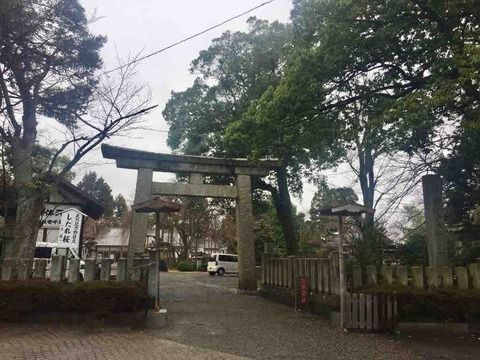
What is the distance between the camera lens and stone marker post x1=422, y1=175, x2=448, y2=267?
11.8m

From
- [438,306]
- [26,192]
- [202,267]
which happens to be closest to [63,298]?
[26,192]

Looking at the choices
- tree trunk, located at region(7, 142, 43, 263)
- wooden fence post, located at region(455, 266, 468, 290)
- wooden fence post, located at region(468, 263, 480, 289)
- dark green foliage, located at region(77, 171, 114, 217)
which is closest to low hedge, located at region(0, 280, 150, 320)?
tree trunk, located at region(7, 142, 43, 263)

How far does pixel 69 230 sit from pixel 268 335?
8.35 metres

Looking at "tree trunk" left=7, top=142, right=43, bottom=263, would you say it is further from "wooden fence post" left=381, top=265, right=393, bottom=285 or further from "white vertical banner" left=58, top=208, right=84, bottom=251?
"wooden fence post" left=381, top=265, right=393, bottom=285

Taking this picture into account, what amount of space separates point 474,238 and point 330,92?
7.55 metres

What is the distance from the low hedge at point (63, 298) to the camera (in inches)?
314

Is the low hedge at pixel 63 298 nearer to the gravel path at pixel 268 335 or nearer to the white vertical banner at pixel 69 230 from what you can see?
the gravel path at pixel 268 335

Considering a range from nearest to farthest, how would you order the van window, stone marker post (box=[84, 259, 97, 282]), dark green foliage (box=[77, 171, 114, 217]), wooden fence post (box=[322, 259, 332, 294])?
stone marker post (box=[84, 259, 97, 282]) < wooden fence post (box=[322, 259, 332, 294]) < the van window < dark green foliage (box=[77, 171, 114, 217])

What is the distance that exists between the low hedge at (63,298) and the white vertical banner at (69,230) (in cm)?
542

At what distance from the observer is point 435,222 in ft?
39.2

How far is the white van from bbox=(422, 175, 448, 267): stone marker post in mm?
23781

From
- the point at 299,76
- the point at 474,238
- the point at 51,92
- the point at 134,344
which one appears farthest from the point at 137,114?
the point at 474,238

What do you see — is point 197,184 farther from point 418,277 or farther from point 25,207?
point 418,277

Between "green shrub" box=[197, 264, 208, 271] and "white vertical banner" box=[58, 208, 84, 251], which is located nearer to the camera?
"white vertical banner" box=[58, 208, 84, 251]
